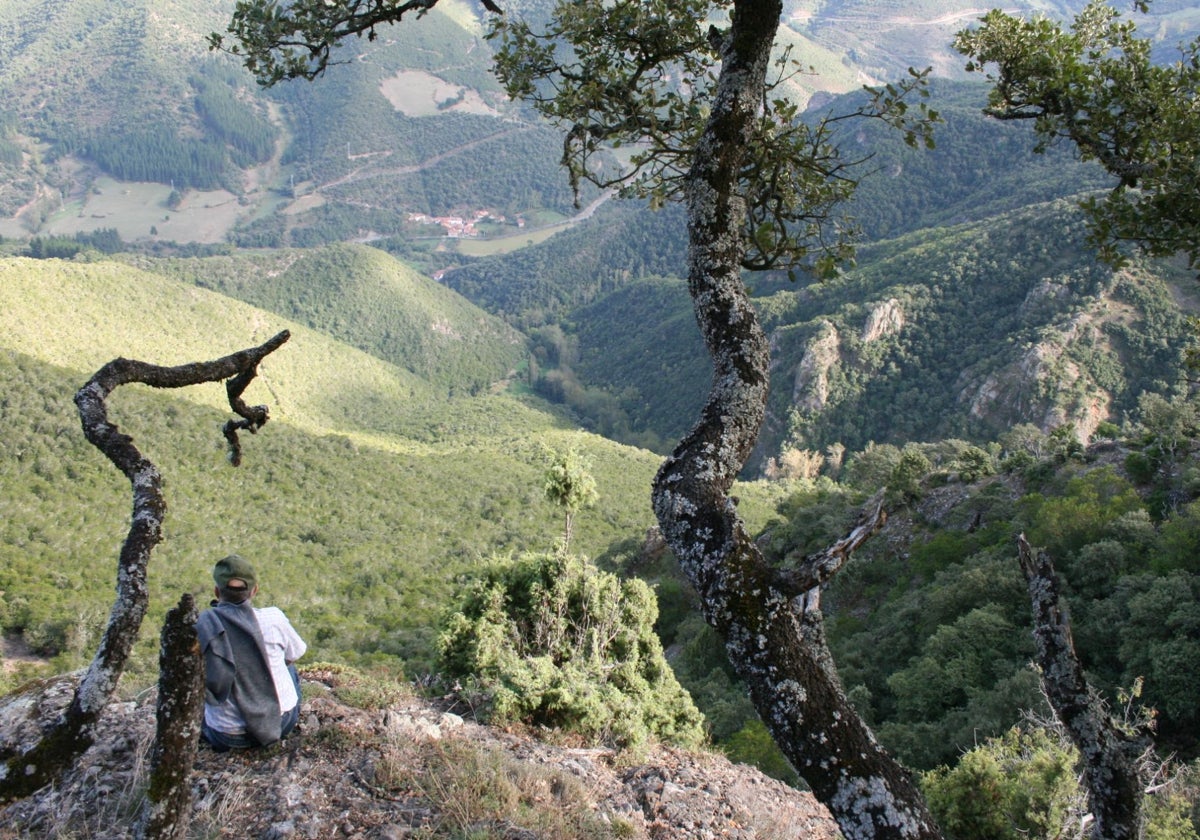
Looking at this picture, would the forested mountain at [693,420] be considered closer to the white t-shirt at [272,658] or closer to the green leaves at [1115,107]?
the green leaves at [1115,107]

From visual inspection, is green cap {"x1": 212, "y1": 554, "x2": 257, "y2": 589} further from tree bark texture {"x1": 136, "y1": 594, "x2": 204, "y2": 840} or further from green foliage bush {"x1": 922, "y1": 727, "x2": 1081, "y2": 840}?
green foliage bush {"x1": 922, "y1": 727, "x2": 1081, "y2": 840}

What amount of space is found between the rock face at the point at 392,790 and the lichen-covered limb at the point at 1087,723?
10.4 ft

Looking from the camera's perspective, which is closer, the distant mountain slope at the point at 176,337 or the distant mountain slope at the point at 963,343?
the distant mountain slope at the point at 176,337

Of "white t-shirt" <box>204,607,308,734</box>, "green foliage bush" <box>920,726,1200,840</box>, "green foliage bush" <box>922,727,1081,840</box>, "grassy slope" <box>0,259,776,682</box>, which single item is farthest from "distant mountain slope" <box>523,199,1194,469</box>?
"white t-shirt" <box>204,607,308,734</box>

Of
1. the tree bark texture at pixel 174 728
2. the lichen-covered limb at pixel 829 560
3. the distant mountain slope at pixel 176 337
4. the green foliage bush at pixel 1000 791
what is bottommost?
the distant mountain slope at pixel 176 337

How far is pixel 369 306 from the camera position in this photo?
120m

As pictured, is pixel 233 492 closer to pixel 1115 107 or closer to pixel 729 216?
pixel 729 216

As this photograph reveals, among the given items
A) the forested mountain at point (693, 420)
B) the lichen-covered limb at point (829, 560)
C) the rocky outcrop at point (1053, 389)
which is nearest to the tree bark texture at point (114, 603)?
the lichen-covered limb at point (829, 560)

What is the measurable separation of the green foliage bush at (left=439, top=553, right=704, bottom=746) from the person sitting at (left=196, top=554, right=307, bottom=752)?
317cm

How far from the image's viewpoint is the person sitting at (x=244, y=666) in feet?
15.8

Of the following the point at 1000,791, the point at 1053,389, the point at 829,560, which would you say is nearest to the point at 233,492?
the point at 1000,791

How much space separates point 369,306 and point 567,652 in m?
117

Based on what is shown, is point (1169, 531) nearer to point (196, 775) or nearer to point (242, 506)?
point (196, 775)

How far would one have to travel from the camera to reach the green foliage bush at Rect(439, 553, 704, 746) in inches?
334
